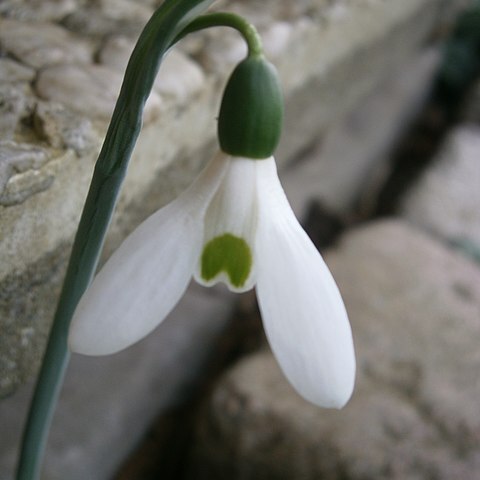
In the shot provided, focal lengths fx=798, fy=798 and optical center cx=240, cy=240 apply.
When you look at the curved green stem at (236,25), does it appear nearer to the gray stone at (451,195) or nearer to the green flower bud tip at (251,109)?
the green flower bud tip at (251,109)

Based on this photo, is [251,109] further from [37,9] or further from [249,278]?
[37,9]

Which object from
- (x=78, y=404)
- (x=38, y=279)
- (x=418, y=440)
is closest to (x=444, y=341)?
(x=418, y=440)

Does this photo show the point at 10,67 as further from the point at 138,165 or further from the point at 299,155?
the point at 299,155

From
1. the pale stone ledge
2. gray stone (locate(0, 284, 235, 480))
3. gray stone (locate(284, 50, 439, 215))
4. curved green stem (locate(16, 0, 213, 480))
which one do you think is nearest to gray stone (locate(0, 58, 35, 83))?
the pale stone ledge

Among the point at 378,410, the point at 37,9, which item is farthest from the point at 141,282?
the point at 378,410

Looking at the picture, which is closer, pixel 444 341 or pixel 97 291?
pixel 97 291

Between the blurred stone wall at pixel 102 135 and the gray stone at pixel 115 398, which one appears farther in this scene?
the gray stone at pixel 115 398

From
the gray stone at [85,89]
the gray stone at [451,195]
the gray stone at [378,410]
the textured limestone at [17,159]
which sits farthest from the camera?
the gray stone at [451,195]

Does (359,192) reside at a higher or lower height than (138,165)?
lower

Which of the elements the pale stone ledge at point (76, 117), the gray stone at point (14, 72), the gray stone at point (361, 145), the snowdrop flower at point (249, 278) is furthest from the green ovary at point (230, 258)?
the gray stone at point (361, 145)
